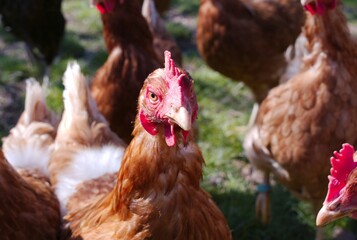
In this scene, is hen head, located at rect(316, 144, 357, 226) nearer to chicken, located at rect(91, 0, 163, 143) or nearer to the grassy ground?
chicken, located at rect(91, 0, 163, 143)

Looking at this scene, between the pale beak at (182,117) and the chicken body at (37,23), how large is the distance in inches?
133

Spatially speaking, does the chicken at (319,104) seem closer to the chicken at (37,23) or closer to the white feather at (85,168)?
the white feather at (85,168)

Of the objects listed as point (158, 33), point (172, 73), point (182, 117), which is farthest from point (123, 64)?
point (182, 117)

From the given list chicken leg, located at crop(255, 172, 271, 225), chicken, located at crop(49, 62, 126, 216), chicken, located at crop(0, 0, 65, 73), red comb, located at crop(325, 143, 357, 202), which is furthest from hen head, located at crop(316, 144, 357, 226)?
chicken, located at crop(0, 0, 65, 73)

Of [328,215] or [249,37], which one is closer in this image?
[328,215]

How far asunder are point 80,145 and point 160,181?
3.25ft

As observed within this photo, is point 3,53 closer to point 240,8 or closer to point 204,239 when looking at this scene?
point 240,8

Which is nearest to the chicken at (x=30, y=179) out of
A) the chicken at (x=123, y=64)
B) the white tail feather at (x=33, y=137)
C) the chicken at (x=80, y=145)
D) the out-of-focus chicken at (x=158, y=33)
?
the white tail feather at (x=33, y=137)

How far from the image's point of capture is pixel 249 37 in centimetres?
389

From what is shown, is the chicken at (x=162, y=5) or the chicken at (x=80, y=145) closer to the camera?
the chicken at (x=80, y=145)

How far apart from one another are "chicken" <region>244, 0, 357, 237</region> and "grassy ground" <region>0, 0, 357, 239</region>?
0.76m

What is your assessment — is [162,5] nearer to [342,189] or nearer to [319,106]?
[319,106]

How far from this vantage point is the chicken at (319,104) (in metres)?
2.67

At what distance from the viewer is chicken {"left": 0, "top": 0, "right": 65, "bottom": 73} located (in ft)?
15.5
